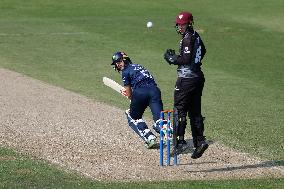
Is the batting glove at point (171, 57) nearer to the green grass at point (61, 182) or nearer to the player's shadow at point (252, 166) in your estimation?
the player's shadow at point (252, 166)

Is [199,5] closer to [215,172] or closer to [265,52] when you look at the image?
[265,52]

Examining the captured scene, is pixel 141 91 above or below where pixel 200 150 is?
above

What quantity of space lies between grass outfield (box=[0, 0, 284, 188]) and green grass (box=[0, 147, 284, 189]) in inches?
98.8

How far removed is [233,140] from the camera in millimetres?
18141

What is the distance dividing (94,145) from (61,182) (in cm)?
327

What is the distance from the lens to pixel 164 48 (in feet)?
109

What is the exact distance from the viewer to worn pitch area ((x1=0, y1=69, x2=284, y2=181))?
15.1 m

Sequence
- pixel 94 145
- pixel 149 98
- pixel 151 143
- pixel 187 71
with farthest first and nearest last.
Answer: pixel 94 145
pixel 149 98
pixel 151 143
pixel 187 71

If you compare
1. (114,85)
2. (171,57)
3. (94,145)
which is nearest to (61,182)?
(171,57)

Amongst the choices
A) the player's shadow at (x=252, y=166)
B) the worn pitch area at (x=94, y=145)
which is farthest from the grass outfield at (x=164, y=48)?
the worn pitch area at (x=94, y=145)

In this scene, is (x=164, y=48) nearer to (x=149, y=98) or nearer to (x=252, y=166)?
(x=149, y=98)

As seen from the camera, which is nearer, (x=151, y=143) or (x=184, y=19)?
(x=184, y=19)

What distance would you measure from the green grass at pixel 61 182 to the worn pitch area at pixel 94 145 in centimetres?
42

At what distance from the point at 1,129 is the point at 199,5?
2830 cm
